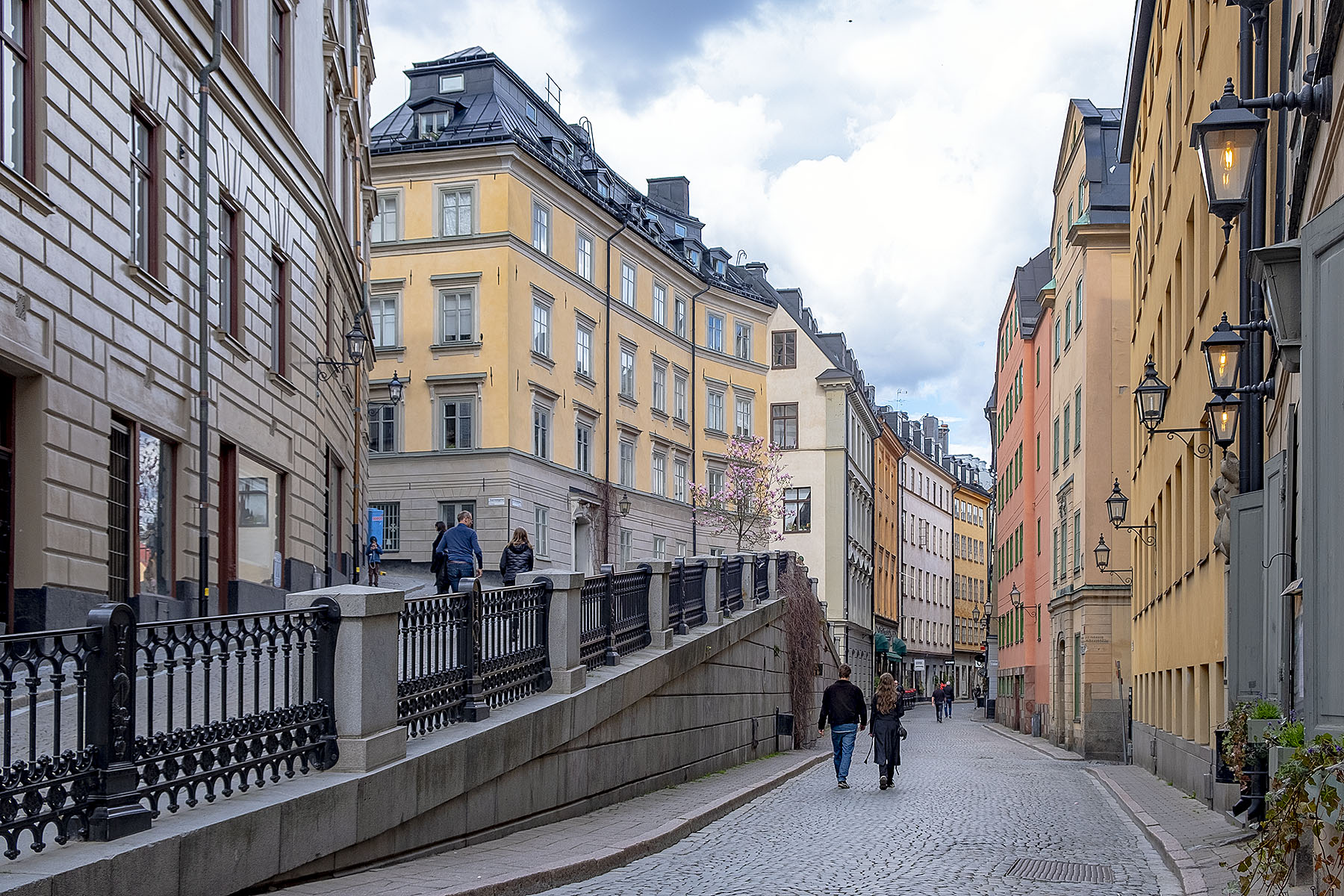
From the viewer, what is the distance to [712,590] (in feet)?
71.6

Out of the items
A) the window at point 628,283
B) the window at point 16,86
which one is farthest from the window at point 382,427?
the window at point 16,86

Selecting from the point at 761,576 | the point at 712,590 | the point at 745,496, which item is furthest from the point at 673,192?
the point at 712,590

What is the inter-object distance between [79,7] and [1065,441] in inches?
1365

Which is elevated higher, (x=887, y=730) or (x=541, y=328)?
(x=541, y=328)

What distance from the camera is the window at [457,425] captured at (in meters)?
43.7

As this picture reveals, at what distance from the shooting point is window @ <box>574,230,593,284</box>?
1900 inches

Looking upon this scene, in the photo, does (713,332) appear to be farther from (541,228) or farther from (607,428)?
(541,228)

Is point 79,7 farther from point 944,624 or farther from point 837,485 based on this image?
point 944,624

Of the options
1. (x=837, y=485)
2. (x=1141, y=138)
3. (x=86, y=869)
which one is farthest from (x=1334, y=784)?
(x=837, y=485)

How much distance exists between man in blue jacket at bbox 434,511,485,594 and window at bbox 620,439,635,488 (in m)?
30.6

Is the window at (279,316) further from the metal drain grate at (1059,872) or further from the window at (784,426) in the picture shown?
the window at (784,426)

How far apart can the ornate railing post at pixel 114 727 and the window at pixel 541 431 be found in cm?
3742

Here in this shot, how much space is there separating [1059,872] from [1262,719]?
2.21 meters

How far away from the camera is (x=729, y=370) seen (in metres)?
61.4
